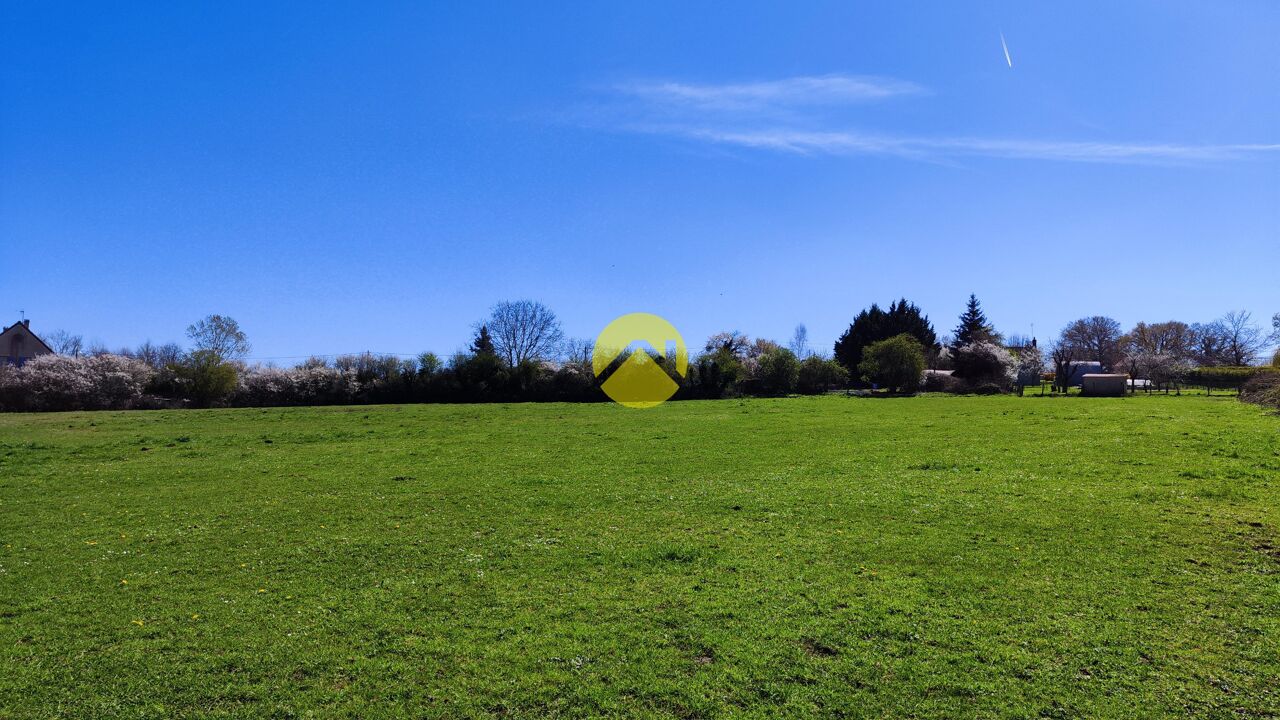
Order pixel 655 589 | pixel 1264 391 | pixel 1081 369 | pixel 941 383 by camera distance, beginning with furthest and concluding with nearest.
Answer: pixel 1081 369, pixel 941 383, pixel 1264 391, pixel 655 589

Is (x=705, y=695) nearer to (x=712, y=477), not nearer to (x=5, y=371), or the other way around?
(x=712, y=477)

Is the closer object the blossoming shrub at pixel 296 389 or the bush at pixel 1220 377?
the blossoming shrub at pixel 296 389

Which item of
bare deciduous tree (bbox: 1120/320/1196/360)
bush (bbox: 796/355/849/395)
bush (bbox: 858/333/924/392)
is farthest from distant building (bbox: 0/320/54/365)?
bare deciduous tree (bbox: 1120/320/1196/360)

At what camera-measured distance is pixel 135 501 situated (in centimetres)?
1328

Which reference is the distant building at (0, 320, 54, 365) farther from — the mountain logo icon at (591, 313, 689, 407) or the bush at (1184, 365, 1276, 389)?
the bush at (1184, 365, 1276, 389)

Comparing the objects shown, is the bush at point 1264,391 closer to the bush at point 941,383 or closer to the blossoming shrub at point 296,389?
the bush at point 941,383

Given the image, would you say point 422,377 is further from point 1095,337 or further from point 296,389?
point 1095,337

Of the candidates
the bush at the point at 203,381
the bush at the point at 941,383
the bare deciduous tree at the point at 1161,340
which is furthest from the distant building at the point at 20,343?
the bare deciduous tree at the point at 1161,340

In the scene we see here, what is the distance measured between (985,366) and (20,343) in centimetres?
10703

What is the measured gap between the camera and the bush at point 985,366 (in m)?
66.1

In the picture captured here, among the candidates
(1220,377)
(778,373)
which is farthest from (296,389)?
(1220,377)

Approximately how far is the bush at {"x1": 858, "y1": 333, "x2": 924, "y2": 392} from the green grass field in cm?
4685

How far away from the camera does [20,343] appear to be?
75062 mm

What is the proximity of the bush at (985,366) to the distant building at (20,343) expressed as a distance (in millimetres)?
100303
